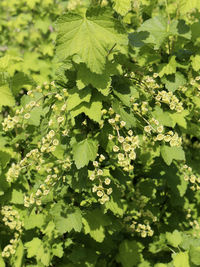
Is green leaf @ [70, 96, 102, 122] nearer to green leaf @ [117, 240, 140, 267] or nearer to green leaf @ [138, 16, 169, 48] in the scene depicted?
green leaf @ [138, 16, 169, 48]

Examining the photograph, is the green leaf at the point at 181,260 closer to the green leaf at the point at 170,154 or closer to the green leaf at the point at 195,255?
the green leaf at the point at 195,255

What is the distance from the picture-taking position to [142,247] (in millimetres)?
3732

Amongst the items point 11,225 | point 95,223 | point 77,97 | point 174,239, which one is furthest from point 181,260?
point 77,97

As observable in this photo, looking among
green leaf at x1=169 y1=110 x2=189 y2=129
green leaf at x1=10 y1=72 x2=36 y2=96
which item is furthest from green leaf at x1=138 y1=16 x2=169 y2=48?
green leaf at x1=10 y1=72 x2=36 y2=96

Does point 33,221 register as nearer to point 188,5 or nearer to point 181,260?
point 181,260

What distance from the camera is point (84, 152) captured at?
214 centimetres

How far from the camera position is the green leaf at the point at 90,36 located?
178 cm

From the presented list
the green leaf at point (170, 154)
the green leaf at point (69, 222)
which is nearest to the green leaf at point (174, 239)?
the green leaf at point (170, 154)

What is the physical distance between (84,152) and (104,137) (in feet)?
0.76

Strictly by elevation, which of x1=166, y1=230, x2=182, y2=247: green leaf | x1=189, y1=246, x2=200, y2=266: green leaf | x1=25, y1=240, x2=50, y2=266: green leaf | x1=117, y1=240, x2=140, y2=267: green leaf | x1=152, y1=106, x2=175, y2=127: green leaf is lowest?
x1=117, y1=240, x2=140, y2=267: green leaf

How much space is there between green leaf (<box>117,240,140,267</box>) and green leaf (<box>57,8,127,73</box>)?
8.97 feet

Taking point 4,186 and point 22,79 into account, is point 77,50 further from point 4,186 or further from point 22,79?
point 4,186

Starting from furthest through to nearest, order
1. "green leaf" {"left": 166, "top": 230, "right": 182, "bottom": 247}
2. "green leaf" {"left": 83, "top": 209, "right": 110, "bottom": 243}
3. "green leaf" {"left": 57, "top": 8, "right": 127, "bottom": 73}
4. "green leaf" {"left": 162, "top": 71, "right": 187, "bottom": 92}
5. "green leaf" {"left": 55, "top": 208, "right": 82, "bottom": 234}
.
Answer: "green leaf" {"left": 166, "top": 230, "right": 182, "bottom": 247}, "green leaf" {"left": 83, "top": 209, "right": 110, "bottom": 243}, "green leaf" {"left": 162, "top": 71, "right": 187, "bottom": 92}, "green leaf" {"left": 55, "top": 208, "right": 82, "bottom": 234}, "green leaf" {"left": 57, "top": 8, "right": 127, "bottom": 73}

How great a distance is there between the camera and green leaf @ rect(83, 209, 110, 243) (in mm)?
2801
